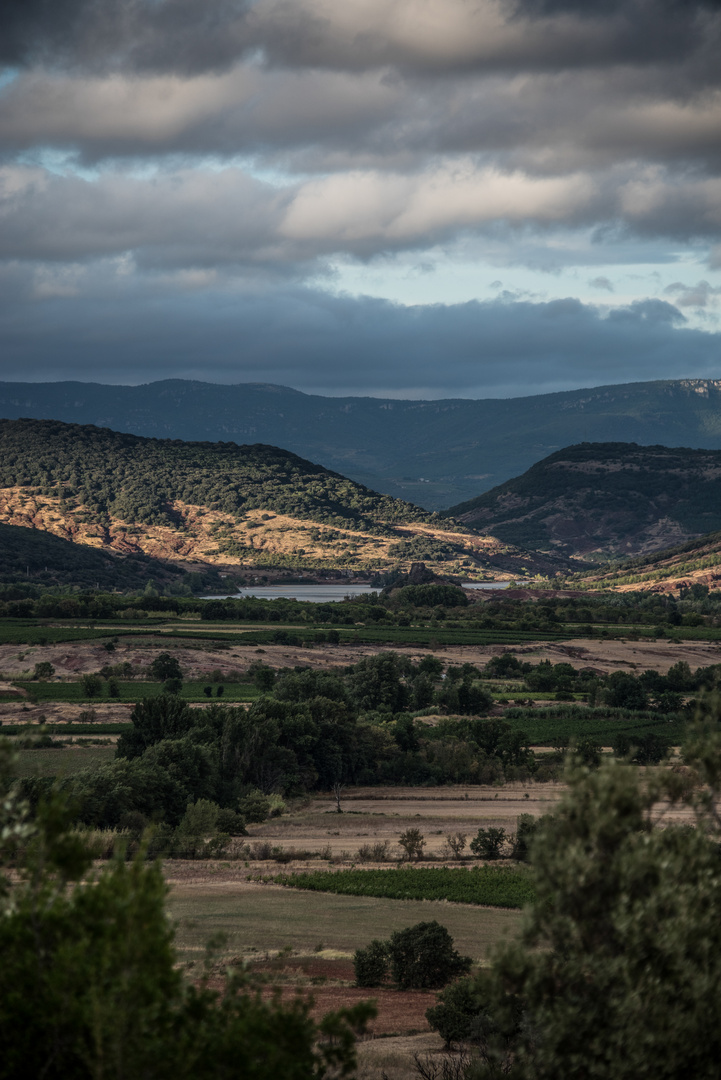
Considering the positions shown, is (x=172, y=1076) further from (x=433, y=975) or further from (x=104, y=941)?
(x=433, y=975)

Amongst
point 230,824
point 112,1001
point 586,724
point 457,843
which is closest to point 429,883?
point 457,843

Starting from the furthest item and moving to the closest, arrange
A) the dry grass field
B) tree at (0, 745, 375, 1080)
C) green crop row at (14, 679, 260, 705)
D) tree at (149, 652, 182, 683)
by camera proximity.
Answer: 1. tree at (149, 652, 182, 683)
2. green crop row at (14, 679, 260, 705)
3. the dry grass field
4. tree at (0, 745, 375, 1080)

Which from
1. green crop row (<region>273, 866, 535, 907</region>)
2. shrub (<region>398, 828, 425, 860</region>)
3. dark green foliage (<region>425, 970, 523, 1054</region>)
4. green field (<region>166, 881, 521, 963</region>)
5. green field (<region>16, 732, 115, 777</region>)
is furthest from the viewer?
green field (<region>16, 732, 115, 777</region>)

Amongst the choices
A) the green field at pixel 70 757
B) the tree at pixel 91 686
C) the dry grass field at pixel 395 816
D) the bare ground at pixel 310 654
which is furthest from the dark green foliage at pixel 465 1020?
the bare ground at pixel 310 654

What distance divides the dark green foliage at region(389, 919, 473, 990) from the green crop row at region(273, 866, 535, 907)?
9456mm

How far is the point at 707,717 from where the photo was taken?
1606cm

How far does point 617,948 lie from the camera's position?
13172mm

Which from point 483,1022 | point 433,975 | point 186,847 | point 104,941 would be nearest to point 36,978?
point 104,941

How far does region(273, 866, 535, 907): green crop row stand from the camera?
42469 millimetres

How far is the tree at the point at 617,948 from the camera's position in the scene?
1250cm

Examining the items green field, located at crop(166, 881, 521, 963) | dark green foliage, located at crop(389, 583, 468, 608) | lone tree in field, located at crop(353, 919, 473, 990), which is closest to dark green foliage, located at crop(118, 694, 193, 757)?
green field, located at crop(166, 881, 521, 963)

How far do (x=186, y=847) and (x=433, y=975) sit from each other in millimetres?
21832

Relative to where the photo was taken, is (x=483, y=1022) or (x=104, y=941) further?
(x=483, y=1022)

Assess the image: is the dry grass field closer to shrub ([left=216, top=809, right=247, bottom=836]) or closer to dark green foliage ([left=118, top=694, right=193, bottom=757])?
shrub ([left=216, top=809, right=247, bottom=836])
